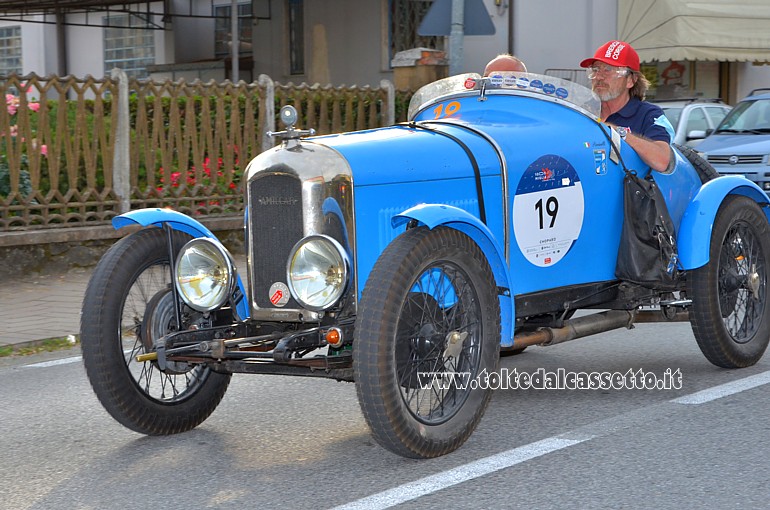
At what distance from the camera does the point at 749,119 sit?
1472 centimetres

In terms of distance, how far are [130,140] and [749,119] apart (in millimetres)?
7966

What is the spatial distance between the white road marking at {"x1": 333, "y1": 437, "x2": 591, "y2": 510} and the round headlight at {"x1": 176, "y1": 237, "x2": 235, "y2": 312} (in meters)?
1.22

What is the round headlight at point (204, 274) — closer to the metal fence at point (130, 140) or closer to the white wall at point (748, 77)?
the metal fence at point (130, 140)

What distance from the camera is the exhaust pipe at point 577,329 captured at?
17.8 feet

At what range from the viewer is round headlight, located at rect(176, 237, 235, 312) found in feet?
16.1

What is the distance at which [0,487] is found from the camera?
14.4ft

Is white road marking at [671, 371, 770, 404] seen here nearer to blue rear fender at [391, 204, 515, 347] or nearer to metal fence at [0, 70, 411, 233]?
blue rear fender at [391, 204, 515, 347]

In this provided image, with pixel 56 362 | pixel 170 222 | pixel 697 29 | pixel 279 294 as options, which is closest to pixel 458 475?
pixel 279 294

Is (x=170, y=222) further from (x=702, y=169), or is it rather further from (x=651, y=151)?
(x=702, y=169)

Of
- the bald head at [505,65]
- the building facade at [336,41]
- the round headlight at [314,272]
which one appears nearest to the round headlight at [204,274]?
the round headlight at [314,272]

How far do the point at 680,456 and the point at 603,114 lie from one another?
247 cm

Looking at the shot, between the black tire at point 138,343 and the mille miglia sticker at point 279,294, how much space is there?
1.59ft

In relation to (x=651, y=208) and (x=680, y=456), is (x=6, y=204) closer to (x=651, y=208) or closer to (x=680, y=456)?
(x=651, y=208)

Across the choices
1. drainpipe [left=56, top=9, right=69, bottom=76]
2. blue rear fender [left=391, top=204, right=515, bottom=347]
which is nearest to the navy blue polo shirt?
blue rear fender [left=391, top=204, right=515, bottom=347]
